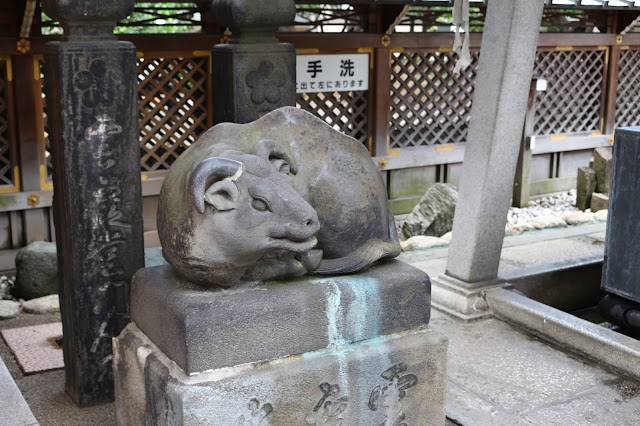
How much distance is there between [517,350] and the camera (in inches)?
186

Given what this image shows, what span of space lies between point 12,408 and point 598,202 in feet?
28.9

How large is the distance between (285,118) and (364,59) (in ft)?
20.6

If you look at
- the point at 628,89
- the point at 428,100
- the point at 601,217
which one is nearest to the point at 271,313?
the point at 601,217

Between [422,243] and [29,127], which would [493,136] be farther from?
[29,127]

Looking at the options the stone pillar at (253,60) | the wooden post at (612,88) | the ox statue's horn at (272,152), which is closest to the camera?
the ox statue's horn at (272,152)

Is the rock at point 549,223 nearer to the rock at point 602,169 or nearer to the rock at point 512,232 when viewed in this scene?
the rock at point 512,232

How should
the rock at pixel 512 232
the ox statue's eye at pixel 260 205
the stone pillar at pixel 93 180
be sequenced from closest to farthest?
the ox statue's eye at pixel 260 205, the stone pillar at pixel 93 180, the rock at pixel 512 232

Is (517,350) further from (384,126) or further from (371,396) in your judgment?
(384,126)

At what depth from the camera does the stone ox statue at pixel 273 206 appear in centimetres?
277

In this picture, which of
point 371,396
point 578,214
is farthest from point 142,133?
point 371,396

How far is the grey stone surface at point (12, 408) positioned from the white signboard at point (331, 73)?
5.95 meters

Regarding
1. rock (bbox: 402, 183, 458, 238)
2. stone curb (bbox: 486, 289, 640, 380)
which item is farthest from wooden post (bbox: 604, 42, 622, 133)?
stone curb (bbox: 486, 289, 640, 380)

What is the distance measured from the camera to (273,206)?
2.82 meters

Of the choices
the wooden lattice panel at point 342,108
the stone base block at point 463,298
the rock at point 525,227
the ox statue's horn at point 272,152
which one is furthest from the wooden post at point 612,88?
the ox statue's horn at point 272,152
